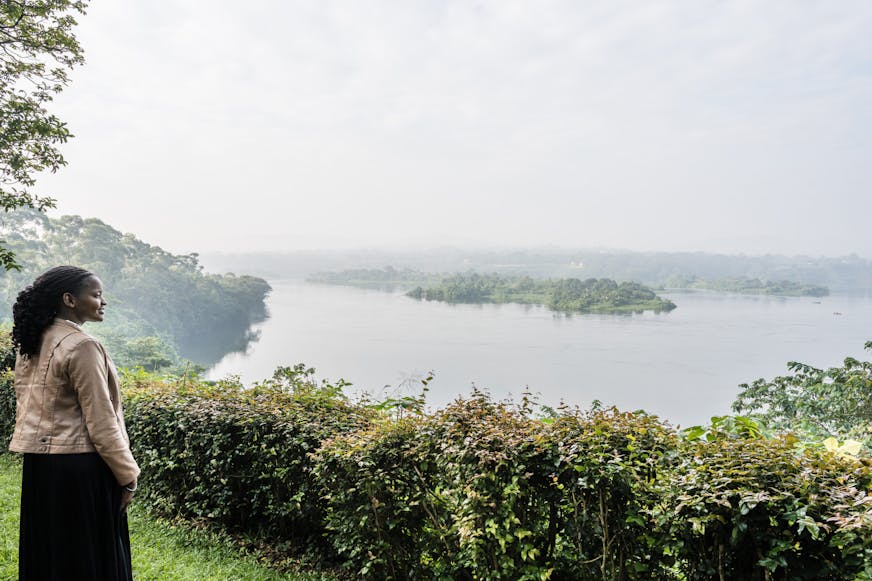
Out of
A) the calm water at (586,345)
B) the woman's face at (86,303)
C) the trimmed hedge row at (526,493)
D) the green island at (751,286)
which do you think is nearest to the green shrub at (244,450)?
the trimmed hedge row at (526,493)

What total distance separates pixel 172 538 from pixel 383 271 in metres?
56.4

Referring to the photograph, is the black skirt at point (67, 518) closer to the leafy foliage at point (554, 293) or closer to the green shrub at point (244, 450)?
the green shrub at point (244, 450)

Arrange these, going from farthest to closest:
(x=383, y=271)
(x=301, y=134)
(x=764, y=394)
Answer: (x=383, y=271)
(x=301, y=134)
(x=764, y=394)

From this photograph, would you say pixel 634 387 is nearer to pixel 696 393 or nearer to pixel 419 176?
pixel 696 393

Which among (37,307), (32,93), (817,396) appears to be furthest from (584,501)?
(817,396)

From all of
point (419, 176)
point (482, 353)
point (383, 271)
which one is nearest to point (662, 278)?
point (482, 353)

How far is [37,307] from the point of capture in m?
1.88

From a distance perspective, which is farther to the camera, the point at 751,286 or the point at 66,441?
the point at 751,286

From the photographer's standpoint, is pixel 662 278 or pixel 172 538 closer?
pixel 172 538

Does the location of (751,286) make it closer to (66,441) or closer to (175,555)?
(175,555)

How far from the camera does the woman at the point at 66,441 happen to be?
1.80 m

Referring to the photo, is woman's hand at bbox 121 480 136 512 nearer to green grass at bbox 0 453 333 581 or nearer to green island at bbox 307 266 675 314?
green grass at bbox 0 453 333 581

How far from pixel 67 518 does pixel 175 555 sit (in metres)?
1.31

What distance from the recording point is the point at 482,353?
36562 millimetres
